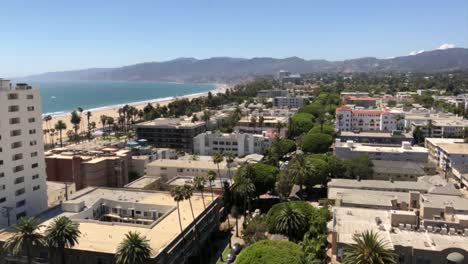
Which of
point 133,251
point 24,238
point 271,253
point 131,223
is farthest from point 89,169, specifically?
point 271,253

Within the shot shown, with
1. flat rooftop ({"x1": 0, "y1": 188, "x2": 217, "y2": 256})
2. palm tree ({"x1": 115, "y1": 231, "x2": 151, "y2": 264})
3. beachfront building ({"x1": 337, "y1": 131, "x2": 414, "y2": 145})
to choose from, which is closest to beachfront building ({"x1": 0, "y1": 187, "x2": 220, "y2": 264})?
flat rooftop ({"x1": 0, "y1": 188, "x2": 217, "y2": 256})

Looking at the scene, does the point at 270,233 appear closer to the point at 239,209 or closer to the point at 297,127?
the point at 239,209

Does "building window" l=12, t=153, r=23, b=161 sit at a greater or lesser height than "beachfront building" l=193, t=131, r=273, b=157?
greater

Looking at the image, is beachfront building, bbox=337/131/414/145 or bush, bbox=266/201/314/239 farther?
beachfront building, bbox=337/131/414/145

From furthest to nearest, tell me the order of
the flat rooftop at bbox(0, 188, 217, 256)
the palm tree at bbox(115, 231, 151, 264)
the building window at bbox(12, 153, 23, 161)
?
1. the building window at bbox(12, 153, 23, 161)
2. the flat rooftop at bbox(0, 188, 217, 256)
3. the palm tree at bbox(115, 231, 151, 264)

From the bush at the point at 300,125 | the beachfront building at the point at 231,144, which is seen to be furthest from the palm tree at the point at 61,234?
the bush at the point at 300,125

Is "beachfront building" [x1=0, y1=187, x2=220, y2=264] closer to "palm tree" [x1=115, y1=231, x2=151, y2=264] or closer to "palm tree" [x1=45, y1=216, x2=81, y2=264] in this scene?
"palm tree" [x1=45, y1=216, x2=81, y2=264]

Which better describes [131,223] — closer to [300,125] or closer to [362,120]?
[300,125]

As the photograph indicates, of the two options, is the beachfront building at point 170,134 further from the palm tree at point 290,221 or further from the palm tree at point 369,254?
the palm tree at point 369,254

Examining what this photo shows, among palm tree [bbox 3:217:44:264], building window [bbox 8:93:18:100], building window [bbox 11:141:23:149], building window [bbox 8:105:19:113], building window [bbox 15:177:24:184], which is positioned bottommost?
palm tree [bbox 3:217:44:264]

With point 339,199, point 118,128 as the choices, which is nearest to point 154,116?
point 118,128
